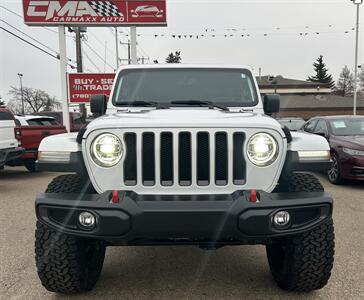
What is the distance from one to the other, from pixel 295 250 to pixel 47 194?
6.10 ft

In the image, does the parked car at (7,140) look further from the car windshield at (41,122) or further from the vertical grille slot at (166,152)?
the vertical grille slot at (166,152)

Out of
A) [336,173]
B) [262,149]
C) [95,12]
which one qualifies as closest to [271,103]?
[262,149]

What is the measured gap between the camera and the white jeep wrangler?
2.41 metres

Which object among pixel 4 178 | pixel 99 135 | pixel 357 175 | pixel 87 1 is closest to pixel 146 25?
pixel 87 1

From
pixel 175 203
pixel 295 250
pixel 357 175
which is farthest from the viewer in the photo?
pixel 357 175

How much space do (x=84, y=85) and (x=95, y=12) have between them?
→ 99.3 inches

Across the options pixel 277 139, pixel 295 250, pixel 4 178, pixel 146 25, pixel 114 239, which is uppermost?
pixel 146 25

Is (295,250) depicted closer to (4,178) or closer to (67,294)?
(67,294)

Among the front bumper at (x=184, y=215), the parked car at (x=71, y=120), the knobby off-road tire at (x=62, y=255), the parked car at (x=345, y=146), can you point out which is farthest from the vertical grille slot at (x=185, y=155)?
the parked car at (x=71, y=120)

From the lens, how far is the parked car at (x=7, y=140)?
7811 millimetres

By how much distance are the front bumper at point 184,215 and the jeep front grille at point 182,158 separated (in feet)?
0.41

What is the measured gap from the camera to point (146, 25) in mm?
13430

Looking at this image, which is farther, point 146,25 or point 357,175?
point 146,25

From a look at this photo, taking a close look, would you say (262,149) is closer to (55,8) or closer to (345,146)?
(345,146)
